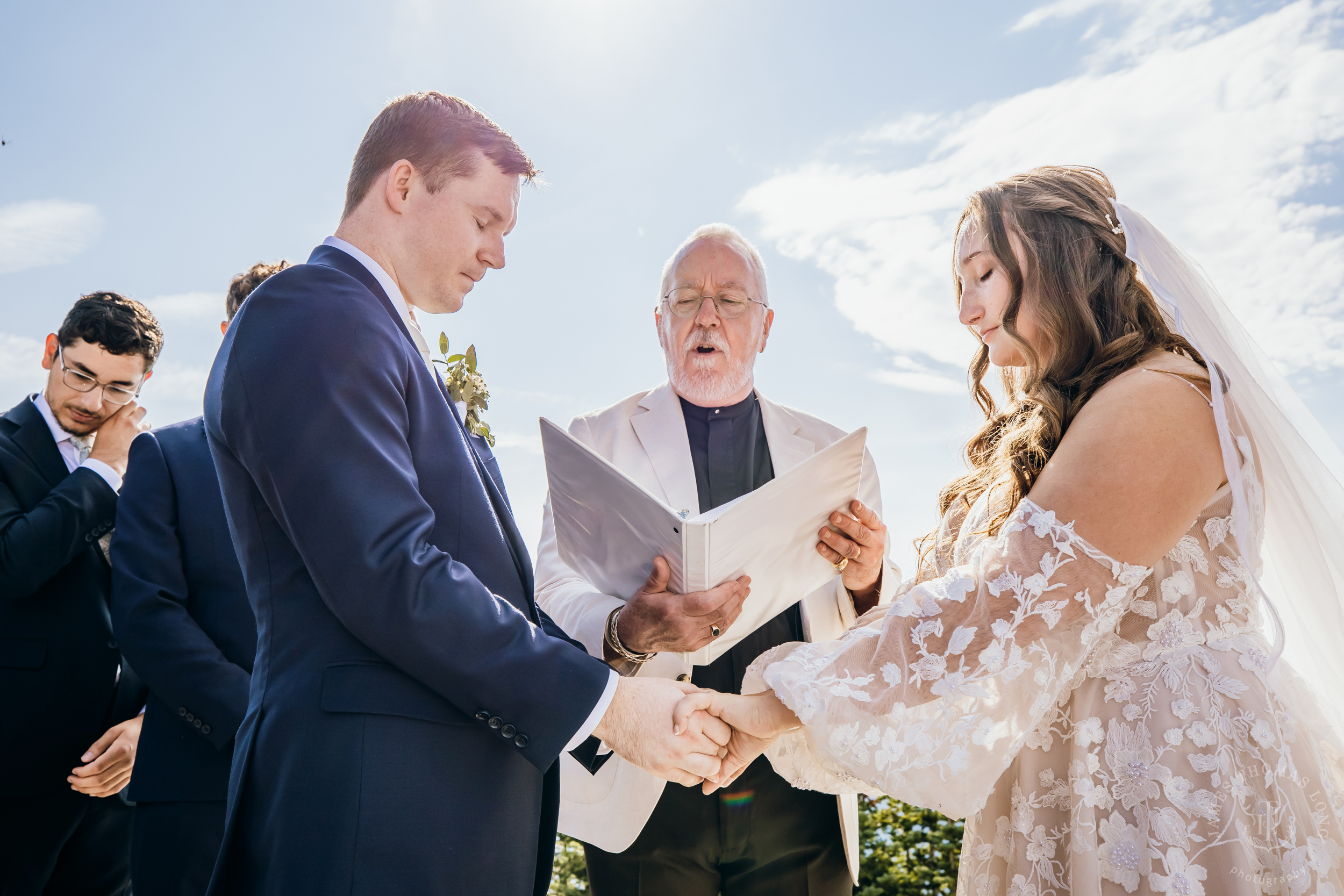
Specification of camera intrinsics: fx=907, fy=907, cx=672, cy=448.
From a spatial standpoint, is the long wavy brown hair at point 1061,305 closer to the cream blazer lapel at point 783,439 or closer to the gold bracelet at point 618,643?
the cream blazer lapel at point 783,439

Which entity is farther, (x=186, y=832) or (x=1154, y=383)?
(x=186, y=832)

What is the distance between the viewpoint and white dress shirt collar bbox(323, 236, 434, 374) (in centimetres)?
210

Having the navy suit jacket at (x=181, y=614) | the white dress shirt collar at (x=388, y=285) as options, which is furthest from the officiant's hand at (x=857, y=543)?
the navy suit jacket at (x=181, y=614)

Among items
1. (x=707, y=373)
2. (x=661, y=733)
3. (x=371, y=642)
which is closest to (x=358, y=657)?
(x=371, y=642)

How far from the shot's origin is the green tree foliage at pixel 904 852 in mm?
5320

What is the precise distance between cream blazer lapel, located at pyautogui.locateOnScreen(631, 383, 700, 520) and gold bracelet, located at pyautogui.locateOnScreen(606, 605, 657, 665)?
0.62m

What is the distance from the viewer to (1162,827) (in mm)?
1923

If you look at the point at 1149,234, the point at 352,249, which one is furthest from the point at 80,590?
the point at 1149,234

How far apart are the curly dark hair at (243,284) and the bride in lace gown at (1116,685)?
243cm

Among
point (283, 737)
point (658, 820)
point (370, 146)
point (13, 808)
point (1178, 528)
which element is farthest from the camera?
point (13, 808)

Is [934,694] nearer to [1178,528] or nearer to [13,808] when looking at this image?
[1178,528]

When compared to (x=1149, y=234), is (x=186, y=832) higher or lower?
lower

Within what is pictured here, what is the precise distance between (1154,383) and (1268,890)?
1118 millimetres

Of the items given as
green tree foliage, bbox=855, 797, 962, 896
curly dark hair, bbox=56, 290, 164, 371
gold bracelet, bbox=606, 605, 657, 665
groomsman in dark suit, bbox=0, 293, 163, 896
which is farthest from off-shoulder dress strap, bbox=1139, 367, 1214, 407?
green tree foliage, bbox=855, 797, 962, 896
